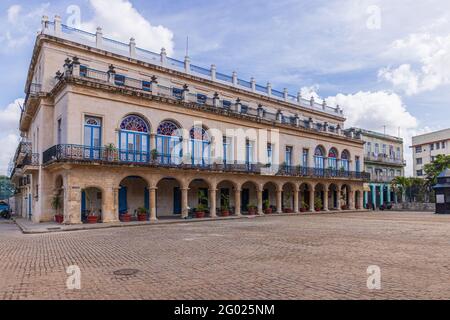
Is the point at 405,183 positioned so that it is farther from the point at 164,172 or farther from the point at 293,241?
the point at 293,241

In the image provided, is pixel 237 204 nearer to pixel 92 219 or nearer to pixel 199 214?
pixel 199 214

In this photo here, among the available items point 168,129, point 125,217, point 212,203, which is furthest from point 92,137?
point 212,203

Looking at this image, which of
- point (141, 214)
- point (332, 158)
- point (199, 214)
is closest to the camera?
point (141, 214)

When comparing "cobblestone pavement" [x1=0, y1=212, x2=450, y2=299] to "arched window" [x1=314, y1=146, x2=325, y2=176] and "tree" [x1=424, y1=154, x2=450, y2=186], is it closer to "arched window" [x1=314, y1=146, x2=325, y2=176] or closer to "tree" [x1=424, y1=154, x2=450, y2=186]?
"arched window" [x1=314, y1=146, x2=325, y2=176]

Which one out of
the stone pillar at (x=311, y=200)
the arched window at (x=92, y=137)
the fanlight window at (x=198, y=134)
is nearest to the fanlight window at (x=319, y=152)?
the stone pillar at (x=311, y=200)

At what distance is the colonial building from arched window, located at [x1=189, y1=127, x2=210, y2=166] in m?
0.08

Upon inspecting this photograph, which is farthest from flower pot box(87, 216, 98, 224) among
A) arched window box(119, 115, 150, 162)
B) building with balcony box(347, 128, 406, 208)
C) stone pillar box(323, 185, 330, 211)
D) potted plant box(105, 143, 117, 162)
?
building with balcony box(347, 128, 406, 208)

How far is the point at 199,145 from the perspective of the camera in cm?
2784

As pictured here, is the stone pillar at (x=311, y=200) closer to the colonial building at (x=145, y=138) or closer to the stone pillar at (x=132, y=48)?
the colonial building at (x=145, y=138)

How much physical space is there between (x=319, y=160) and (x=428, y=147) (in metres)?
42.6

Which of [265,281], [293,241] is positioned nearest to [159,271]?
[265,281]

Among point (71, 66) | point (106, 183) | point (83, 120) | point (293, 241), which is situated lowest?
point (293, 241)
